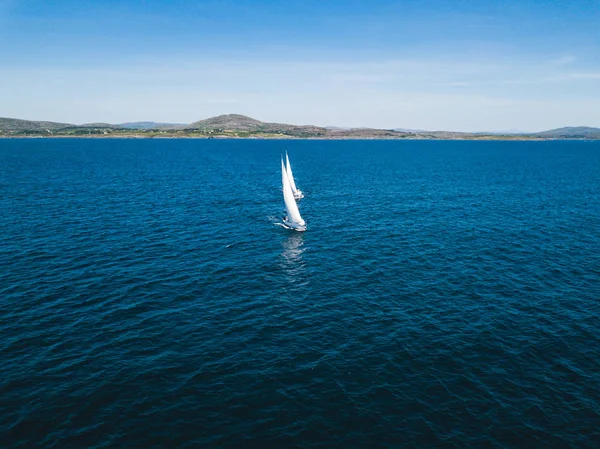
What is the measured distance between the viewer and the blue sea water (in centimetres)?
3425

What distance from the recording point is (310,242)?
85.3m

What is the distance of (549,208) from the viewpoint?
115750mm

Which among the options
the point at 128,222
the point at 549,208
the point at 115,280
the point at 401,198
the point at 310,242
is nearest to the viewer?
the point at 115,280

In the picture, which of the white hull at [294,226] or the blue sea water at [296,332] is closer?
the blue sea water at [296,332]

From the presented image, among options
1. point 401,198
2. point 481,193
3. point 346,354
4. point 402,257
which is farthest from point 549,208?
point 346,354

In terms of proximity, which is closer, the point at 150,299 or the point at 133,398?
the point at 133,398

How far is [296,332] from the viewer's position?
4909 centimetres

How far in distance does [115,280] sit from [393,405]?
46.7 meters

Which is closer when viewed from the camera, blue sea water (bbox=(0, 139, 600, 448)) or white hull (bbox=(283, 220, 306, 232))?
blue sea water (bbox=(0, 139, 600, 448))

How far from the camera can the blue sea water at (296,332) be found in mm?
34250

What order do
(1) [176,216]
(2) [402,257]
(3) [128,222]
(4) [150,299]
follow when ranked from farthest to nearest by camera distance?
(1) [176,216], (3) [128,222], (2) [402,257], (4) [150,299]

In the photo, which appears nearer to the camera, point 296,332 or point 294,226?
point 296,332

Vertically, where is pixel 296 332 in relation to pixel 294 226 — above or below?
below

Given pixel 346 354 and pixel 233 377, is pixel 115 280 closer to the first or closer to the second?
pixel 233 377
